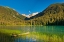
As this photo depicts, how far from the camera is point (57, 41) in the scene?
38.2 metres

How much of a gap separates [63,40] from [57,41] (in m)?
1.65

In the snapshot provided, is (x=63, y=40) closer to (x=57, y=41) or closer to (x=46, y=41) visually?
(x=57, y=41)

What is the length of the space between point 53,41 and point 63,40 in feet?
8.58

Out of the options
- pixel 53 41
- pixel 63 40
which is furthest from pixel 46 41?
pixel 63 40

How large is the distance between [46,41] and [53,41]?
71.4 inches

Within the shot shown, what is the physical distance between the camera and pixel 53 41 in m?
38.5

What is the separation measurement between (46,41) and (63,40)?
14.4 ft

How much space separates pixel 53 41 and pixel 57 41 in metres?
1.02

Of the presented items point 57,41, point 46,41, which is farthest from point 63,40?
point 46,41

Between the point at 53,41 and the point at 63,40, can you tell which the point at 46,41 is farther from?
the point at 63,40

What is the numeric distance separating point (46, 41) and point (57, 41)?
2834 mm

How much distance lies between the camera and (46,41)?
38875 mm
